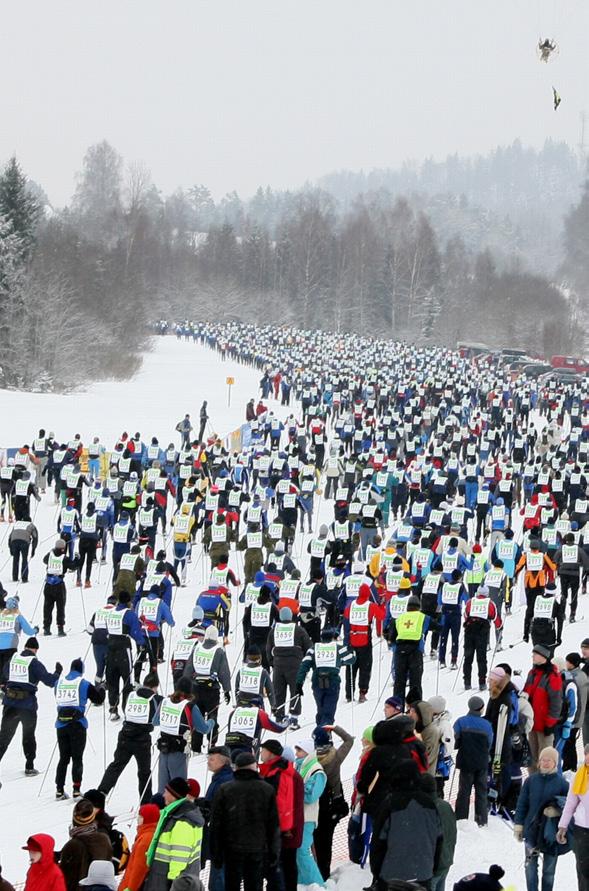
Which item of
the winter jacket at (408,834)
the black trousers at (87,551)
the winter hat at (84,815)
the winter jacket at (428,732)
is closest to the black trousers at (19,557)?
the black trousers at (87,551)

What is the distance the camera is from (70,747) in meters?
10.2

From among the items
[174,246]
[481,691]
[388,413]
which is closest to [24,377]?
[388,413]

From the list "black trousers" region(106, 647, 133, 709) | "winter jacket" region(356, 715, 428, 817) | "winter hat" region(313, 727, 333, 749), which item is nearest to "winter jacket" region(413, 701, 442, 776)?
"winter hat" region(313, 727, 333, 749)

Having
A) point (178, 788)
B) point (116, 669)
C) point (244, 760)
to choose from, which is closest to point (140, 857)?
point (178, 788)

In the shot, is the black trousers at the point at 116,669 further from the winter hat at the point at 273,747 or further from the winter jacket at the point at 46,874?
the winter jacket at the point at 46,874

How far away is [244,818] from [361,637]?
635 centimetres

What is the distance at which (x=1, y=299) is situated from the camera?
47.3 meters

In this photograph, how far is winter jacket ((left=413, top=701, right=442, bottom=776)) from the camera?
856cm

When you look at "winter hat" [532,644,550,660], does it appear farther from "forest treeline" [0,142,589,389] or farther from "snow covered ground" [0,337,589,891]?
"forest treeline" [0,142,589,389]

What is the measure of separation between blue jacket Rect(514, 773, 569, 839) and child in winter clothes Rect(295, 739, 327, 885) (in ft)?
4.32

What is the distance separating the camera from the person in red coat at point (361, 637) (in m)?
13.1

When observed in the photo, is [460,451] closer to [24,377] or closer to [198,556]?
[198,556]

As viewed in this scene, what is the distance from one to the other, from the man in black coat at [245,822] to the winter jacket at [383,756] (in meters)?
0.65

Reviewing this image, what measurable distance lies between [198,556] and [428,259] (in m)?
77.1
